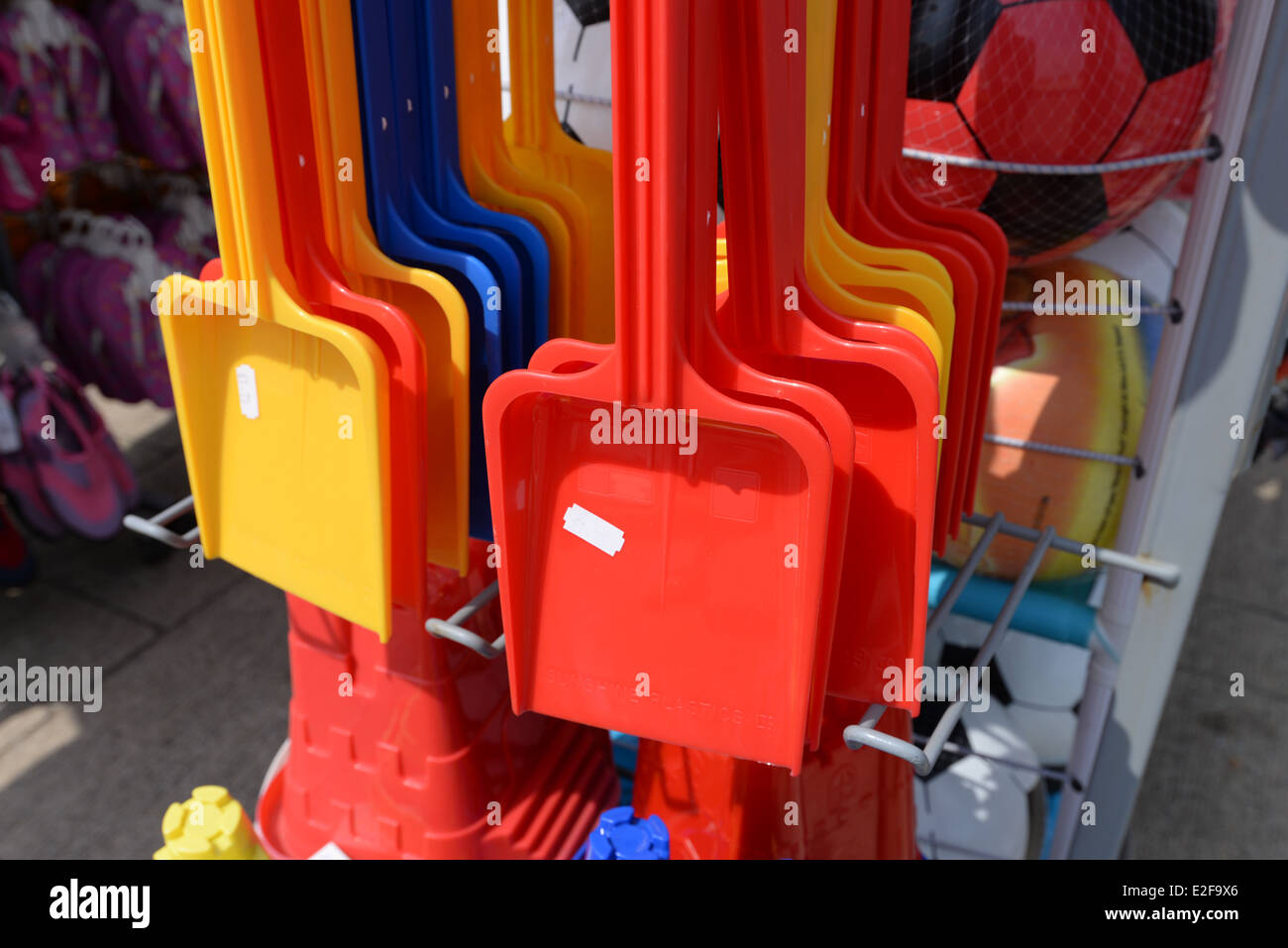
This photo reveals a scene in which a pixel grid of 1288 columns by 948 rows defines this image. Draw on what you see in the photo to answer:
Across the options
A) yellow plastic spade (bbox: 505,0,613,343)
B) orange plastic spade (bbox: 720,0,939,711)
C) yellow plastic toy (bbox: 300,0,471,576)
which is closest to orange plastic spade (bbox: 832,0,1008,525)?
orange plastic spade (bbox: 720,0,939,711)

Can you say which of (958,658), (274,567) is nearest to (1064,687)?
(958,658)

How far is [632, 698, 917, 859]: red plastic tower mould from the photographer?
1.10 metres

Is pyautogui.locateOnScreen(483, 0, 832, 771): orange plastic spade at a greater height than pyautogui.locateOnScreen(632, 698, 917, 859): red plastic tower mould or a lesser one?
greater

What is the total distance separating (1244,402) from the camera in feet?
3.56

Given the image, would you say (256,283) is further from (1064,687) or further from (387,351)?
(1064,687)

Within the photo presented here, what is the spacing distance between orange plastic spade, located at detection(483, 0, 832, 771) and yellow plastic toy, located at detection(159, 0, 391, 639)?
14 cm

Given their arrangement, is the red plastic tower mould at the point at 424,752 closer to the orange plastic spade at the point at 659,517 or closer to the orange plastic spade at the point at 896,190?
the orange plastic spade at the point at 659,517

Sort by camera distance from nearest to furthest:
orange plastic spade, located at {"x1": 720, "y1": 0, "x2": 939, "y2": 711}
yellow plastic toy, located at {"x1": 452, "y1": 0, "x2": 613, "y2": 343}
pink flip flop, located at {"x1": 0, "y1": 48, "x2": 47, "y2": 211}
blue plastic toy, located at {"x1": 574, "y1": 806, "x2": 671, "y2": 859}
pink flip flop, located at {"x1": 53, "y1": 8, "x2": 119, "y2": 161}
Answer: orange plastic spade, located at {"x1": 720, "y1": 0, "x2": 939, "y2": 711}
yellow plastic toy, located at {"x1": 452, "y1": 0, "x2": 613, "y2": 343}
blue plastic toy, located at {"x1": 574, "y1": 806, "x2": 671, "y2": 859}
pink flip flop, located at {"x1": 0, "y1": 48, "x2": 47, "y2": 211}
pink flip flop, located at {"x1": 53, "y1": 8, "x2": 119, "y2": 161}

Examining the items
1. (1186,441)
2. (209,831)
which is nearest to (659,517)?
(1186,441)

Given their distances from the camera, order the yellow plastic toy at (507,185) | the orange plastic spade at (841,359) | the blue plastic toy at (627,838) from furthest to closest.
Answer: the blue plastic toy at (627,838), the yellow plastic toy at (507,185), the orange plastic spade at (841,359)

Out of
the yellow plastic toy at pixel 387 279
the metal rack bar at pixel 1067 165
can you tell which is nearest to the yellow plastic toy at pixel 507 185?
the yellow plastic toy at pixel 387 279

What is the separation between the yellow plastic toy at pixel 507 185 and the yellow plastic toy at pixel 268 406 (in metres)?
0.20

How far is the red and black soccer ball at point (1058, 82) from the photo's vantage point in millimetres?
1064

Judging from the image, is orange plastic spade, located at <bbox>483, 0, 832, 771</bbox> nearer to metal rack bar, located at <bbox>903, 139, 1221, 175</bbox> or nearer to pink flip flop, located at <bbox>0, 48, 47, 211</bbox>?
metal rack bar, located at <bbox>903, 139, 1221, 175</bbox>
